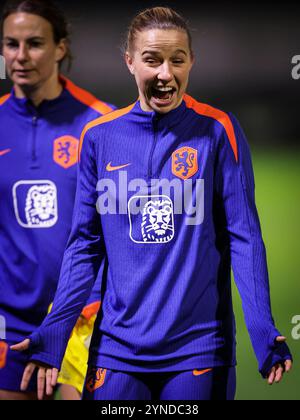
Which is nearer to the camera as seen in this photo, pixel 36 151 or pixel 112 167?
pixel 112 167

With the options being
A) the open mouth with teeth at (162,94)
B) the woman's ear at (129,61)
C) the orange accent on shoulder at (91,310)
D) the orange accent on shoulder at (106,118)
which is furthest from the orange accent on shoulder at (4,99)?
the orange accent on shoulder at (91,310)

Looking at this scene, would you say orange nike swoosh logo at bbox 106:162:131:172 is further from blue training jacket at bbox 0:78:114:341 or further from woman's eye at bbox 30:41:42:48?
woman's eye at bbox 30:41:42:48

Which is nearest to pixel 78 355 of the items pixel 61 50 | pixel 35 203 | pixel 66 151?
pixel 35 203

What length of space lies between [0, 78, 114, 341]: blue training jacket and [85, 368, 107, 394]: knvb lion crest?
44 cm

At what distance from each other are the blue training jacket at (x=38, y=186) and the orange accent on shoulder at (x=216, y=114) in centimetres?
34

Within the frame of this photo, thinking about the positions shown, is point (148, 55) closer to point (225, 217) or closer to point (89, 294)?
point (225, 217)

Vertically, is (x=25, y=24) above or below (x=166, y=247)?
above

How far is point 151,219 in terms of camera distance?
2.39m

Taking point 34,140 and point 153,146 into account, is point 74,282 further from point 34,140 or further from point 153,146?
point 34,140

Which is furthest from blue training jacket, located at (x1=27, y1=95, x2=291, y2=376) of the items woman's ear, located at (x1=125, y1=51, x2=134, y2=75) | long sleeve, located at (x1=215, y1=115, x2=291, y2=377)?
woman's ear, located at (x1=125, y1=51, x2=134, y2=75)

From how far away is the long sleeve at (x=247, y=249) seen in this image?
2.23 m

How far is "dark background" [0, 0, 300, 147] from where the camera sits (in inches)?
106

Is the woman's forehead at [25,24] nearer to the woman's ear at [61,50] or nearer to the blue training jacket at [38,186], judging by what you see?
the woman's ear at [61,50]

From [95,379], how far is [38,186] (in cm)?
69
